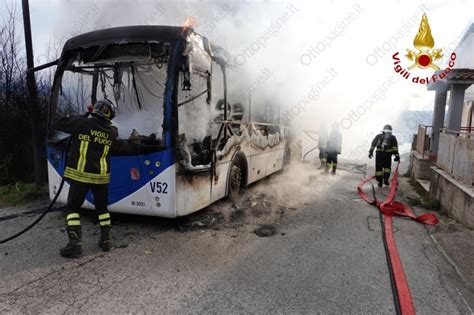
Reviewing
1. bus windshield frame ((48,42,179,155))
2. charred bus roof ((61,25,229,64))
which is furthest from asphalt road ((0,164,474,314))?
charred bus roof ((61,25,229,64))

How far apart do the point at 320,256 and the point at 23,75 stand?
7.50 m

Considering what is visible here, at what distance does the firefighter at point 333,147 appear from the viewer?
1119 centimetres

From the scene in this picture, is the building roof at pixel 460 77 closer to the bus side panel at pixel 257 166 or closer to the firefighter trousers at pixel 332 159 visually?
the firefighter trousers at pixel 332 159

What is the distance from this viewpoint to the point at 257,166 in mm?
7586

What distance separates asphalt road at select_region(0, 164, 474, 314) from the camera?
3.07 m

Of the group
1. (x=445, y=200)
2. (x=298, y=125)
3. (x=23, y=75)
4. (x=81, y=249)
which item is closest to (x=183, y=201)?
(x=81, y=249)

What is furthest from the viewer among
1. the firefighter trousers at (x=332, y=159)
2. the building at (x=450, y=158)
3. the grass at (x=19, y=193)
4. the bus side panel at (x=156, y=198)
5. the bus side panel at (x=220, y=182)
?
the firefighter trousers at (x=332, y=159)

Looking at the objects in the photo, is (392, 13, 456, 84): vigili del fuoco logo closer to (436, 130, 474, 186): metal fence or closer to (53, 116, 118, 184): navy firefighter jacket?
(436, 130, 474, 186): metal fence

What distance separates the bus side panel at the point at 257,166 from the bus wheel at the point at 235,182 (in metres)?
0.54

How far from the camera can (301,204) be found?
6914 mm

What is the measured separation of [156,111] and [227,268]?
8.76 ft

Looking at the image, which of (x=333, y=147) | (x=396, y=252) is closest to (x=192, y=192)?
(x=396, y=252)

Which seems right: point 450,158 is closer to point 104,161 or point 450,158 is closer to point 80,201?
point 104,161

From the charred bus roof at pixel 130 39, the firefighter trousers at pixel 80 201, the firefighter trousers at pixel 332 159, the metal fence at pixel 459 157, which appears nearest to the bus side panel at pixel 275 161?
the firefighter trousers at pixel 332 159
